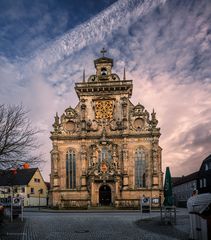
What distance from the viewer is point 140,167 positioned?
5447 centimetres

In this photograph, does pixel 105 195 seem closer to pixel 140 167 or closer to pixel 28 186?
pixel 140 167

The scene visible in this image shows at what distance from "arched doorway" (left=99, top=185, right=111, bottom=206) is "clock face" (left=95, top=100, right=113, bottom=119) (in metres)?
11.3

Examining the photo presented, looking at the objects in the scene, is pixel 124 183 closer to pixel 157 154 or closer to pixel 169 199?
pixel 157 154

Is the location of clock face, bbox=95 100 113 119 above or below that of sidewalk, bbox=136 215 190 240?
above

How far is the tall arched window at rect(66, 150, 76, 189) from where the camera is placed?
2156 inches

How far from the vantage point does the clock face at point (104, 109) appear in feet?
189

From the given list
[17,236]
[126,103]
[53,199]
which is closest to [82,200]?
[53,199]

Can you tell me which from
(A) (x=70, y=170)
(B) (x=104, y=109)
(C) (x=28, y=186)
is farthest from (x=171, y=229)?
(C) (x=28, y=186)

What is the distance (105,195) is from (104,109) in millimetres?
13693

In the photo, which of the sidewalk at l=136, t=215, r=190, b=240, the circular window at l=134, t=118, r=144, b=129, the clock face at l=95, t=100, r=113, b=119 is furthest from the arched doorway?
the sidewalk at l=136, t=215, r=190, b=240

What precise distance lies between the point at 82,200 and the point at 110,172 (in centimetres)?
584

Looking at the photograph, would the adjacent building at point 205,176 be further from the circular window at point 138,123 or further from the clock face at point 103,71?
the clock face at point 103,71

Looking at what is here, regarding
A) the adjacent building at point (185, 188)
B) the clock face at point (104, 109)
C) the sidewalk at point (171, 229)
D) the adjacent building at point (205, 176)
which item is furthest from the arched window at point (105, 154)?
the sidewalk at point (171, 229)

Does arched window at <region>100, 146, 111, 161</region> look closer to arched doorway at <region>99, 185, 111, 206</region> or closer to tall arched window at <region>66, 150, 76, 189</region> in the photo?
arched doorway at <region>99, 185, 111, 206</region>
